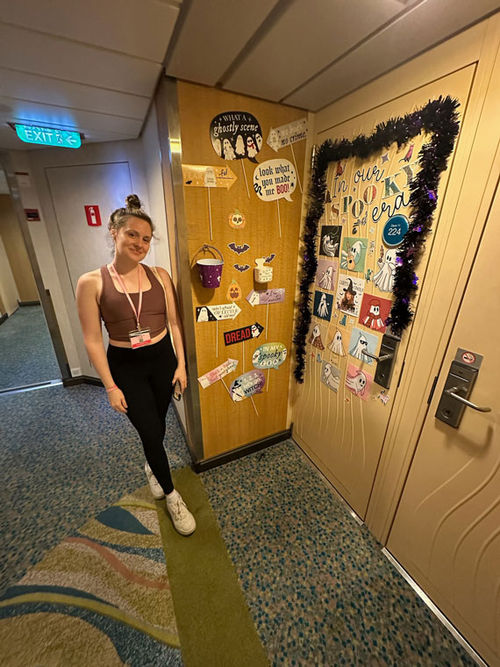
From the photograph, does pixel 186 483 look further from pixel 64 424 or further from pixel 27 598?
pixel 64 424

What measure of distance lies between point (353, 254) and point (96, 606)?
211 centimetres

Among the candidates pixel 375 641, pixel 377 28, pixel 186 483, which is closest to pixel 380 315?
pixel 377 28

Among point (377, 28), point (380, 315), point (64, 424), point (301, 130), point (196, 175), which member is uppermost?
point (377, 28)

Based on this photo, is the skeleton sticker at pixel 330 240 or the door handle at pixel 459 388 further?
the skeleton sticker at pixel 330 240

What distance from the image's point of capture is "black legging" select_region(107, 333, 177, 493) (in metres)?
1.36

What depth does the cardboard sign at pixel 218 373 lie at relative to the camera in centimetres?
168

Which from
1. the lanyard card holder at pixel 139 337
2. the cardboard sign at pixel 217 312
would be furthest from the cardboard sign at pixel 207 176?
the lanyard card holder at pixel 139 337

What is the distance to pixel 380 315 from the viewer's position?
50.7 inches

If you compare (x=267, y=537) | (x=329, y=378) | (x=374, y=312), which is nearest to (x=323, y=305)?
(x=374, y=312)

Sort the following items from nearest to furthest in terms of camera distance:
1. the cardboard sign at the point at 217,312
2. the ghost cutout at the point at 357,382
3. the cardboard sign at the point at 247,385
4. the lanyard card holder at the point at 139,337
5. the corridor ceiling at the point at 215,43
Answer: the corridor ceiling at the point at 215,43
the lanyard card holder at the point at 139,337
the ghost cutout at the point at 357,382
the cardboard sign at the point at 217,312
the cardboard sign at the point at 247,385

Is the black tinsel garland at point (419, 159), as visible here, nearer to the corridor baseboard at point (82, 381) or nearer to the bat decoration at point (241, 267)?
the bat decoration at point (241, 267)

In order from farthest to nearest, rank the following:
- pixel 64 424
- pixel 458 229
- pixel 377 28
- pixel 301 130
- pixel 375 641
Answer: pixel 64 424 < pixel 301 130 < pixel 375 641 < pixel 458 229 < pixel 377 28

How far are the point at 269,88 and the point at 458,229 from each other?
3.47 feet

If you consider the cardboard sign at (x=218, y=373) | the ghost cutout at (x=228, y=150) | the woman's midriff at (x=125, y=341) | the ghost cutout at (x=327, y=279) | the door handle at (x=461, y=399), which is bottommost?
the cardboard sign at (x=218, y=373)
